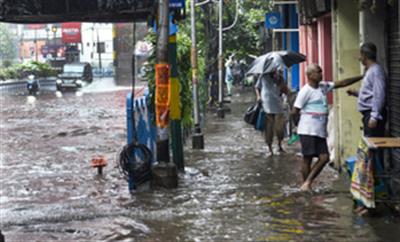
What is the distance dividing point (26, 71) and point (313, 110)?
45.8 m

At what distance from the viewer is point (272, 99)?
13430mm

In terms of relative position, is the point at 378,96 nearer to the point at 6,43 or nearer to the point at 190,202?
the point at 190,202

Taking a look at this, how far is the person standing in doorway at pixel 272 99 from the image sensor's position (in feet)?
44.0

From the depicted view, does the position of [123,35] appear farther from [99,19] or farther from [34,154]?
[99,19]

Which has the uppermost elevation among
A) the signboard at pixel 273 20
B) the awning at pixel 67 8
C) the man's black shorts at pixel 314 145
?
the signboard at pixel 273 20

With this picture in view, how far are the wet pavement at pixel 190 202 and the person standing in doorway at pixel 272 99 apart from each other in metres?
0.53

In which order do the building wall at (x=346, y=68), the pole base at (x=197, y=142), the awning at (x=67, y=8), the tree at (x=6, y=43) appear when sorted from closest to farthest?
1. the awning at (x=67, y=8)
2. the building wall at (x=346, y=68)
3. the pole base at (x=197, y=142)
4. the tree at (x=6, y=43)

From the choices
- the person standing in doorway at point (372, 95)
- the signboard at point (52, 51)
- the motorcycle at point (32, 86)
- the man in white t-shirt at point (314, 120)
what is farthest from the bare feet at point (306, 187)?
the signboard at point (52, 51)

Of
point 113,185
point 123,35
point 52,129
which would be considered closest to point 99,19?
point 113,185

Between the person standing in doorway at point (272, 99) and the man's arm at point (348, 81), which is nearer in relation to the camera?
the man's arm at point (348, 81)

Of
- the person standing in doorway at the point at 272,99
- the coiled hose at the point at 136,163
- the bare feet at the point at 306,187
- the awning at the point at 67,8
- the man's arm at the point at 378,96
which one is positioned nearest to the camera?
the man's arm at the point at 378,96

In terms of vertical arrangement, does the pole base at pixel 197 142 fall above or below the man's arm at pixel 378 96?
below

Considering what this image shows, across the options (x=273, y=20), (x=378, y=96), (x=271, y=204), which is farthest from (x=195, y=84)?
(x=273, y=20)

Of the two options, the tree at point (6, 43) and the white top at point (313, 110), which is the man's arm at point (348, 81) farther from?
the tree at point (6, 43)
